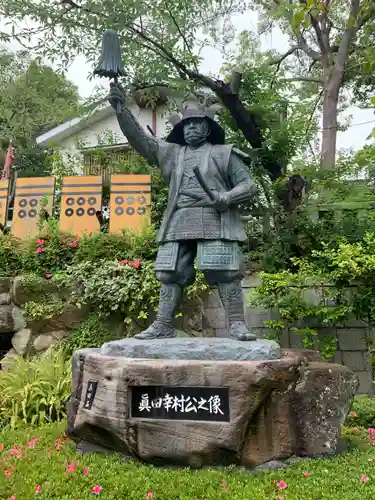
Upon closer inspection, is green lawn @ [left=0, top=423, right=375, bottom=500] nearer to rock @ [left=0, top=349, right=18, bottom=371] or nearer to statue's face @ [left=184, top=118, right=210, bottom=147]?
statue's face @ [left=184, top=118, right=210, bottom=147]

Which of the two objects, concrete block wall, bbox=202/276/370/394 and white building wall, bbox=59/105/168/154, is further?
white building wall, bbox=59/105/168/154

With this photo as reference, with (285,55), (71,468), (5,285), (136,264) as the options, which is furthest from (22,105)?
(71,468)

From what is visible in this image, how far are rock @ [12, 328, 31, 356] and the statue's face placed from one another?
14.4ft

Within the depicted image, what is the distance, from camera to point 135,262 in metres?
6.73

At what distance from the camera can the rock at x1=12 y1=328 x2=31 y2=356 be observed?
22.1ft

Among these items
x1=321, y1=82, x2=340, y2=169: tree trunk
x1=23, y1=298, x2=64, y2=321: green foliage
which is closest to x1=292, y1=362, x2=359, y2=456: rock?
x1=23, y1=298, x2=64, y2=321: green foliage

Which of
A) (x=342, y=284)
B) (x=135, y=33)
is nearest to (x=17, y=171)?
(x=135, y=33)

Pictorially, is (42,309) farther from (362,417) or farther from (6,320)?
(362,417)

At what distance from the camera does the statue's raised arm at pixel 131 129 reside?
371cm

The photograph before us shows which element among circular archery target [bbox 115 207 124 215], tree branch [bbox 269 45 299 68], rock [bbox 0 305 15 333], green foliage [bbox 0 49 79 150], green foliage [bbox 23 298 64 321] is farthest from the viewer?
green foliage [bbox 0 49 79 150]

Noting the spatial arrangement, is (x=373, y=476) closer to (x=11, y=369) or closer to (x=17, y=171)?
(x=11, y=369)

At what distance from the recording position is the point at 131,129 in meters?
3.94

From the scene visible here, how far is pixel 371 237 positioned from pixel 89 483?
4.53m

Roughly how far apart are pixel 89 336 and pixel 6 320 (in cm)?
147
